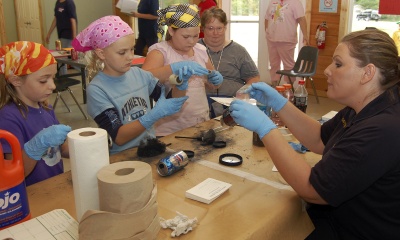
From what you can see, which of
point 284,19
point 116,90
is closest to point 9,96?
point 116,90

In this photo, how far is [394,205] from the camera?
1.38 meters

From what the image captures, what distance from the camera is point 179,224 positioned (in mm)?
1268

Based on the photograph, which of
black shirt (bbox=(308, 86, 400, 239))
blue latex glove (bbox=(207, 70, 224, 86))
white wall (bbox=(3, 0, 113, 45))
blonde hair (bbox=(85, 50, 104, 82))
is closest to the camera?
black shirt (bbox=(308, 86, 400, 239))

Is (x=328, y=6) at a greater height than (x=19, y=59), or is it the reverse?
(x=328, y=6)

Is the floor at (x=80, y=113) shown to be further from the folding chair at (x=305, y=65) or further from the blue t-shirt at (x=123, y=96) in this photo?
the blue t-shirt at (x=123, y=96)

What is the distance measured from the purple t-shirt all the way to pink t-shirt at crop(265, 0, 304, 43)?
14.2 ft

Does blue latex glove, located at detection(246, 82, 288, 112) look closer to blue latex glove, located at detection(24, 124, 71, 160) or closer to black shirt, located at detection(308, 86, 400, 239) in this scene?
black shirt, located at detection(308, 86, 400, 239)

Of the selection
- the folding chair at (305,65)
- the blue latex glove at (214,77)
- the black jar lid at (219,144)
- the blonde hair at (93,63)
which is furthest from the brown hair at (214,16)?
the folding chair at (305,65)

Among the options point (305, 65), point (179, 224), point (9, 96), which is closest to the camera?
point (179, 224)

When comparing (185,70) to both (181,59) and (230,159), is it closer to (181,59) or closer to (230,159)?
(181,59)

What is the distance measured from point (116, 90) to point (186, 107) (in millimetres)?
586

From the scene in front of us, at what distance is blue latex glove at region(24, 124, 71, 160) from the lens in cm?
146

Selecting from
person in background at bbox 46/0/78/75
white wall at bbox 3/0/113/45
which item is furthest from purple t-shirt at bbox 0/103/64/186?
white wall at bbox 3/0/113/45

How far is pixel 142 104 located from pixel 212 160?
1.83 feet
